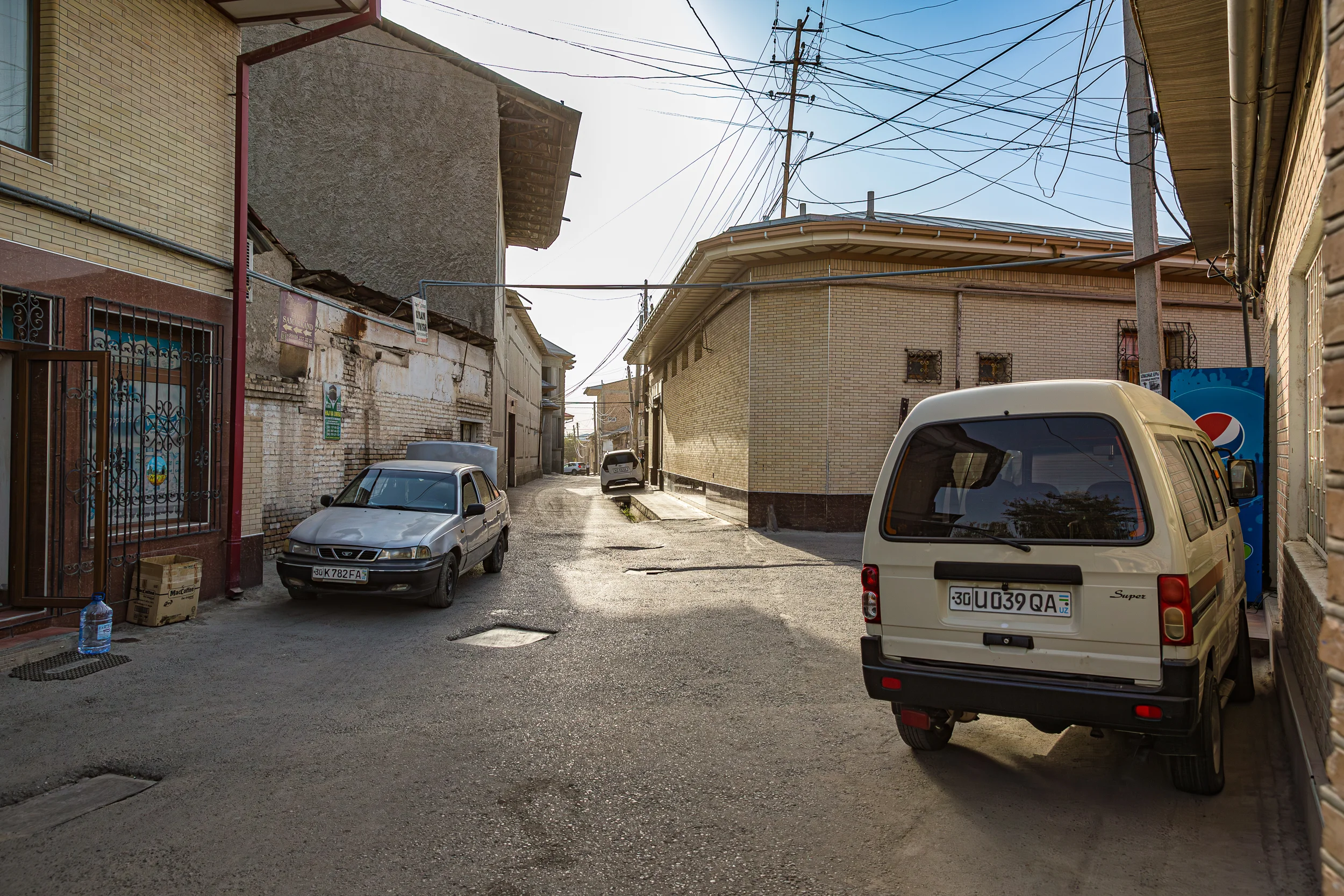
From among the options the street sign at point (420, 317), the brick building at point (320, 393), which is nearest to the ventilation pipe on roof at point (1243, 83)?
the brick building at point (320, 393)

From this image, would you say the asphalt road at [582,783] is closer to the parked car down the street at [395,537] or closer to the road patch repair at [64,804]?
the road patch repair at [64,804]

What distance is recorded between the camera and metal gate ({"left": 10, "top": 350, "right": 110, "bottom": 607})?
6.54 metres

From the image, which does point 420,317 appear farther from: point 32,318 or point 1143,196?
point 1143,196

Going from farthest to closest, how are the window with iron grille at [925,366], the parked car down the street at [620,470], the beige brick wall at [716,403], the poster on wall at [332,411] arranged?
the parked car down the street at [620,470] → the beige brick wall at [716,403] → the window with iron grille at [925,366] → the poster on wall at [332,411]

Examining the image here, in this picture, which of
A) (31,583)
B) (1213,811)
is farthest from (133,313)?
(1213,811)

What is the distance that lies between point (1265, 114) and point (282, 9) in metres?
9.05

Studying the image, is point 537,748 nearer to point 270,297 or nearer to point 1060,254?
point 270,297

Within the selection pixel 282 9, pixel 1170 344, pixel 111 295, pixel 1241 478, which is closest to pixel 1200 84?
pixel 1241 478

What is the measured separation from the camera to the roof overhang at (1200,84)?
4648 millimetres

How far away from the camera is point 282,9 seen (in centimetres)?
869

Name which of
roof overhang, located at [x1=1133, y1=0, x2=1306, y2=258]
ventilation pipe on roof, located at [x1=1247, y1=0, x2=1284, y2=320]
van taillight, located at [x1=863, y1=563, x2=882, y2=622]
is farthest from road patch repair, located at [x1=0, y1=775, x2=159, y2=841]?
roof overhang, located at [x1=1133, y1=0, x2=1306, y2=258]

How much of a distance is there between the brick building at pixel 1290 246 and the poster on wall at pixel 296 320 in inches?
427

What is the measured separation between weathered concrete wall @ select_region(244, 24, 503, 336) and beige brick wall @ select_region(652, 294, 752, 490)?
21.5ft

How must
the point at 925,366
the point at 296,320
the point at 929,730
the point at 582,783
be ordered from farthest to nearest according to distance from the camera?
the point at 925,366, the point at 296,320, the point at 929,730, the point at 582,783
